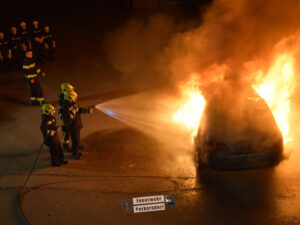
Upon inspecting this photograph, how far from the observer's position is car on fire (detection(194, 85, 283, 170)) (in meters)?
6.38

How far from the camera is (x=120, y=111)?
34.3 feet

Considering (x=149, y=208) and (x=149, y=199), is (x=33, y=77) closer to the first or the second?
(x=149, y=199)

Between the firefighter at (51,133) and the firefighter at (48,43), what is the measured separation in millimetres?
7566

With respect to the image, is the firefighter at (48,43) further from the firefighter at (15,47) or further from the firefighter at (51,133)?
the firefighter at (51,133)

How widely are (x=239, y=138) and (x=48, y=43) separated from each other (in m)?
10.2

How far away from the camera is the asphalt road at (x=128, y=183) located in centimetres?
586

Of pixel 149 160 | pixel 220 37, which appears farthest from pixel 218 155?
pixel 220 37

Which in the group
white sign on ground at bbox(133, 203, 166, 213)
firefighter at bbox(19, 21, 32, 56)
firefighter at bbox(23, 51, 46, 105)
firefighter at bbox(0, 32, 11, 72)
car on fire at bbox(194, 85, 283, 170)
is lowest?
white sign on ground at bbox(133, 203, 166, 213)

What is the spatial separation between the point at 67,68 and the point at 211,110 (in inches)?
333

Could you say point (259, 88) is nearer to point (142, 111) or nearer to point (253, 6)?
point (142, 111)

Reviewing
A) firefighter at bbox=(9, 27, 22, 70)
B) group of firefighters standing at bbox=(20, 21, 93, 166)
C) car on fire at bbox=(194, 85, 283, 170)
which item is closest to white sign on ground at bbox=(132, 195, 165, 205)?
car on fire at bbox=(194, 85, 283, 170)

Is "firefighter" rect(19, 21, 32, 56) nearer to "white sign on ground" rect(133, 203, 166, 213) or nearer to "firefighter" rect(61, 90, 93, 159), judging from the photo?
"firefighter" rect(61, 90, 93, 159)

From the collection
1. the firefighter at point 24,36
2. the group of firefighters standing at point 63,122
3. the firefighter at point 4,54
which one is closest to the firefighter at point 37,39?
the firefighter at point 24,36

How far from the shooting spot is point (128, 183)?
22.5ft
